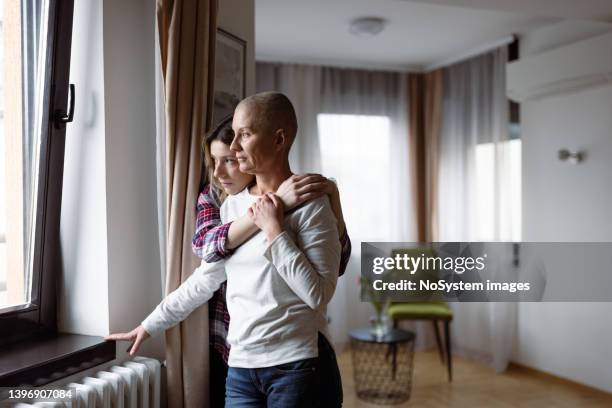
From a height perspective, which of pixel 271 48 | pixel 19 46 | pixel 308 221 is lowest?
pixel 308 221

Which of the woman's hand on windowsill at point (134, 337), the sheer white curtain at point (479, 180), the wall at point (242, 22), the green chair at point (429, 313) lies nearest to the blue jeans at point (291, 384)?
the woman's hand on windowsill at point (134, 337)

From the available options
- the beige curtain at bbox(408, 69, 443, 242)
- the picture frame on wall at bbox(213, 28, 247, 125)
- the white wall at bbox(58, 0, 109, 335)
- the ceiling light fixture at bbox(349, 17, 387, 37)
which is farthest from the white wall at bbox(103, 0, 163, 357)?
the beige curtain at bbox(408, 69, 443, 242)

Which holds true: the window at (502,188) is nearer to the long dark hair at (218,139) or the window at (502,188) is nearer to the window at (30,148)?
the long dark hair at (218,139)

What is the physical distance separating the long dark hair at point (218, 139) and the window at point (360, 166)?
11.0ft

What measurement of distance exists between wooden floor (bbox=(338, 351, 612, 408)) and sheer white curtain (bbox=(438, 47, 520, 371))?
0.69ft

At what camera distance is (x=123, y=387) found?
6.20 ft

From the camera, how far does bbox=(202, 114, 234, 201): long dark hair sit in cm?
188

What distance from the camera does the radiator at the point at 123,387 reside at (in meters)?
1.78

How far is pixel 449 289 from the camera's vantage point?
4.94 m

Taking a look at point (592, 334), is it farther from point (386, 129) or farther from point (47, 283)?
point (47, 283)

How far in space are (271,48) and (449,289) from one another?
2.39m

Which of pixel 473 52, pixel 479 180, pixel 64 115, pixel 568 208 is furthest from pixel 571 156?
pixel 64 115

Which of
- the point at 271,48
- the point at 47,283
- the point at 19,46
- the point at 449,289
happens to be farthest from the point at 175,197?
the point at 449,289

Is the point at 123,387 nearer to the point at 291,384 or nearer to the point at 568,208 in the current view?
the point at 291,384
